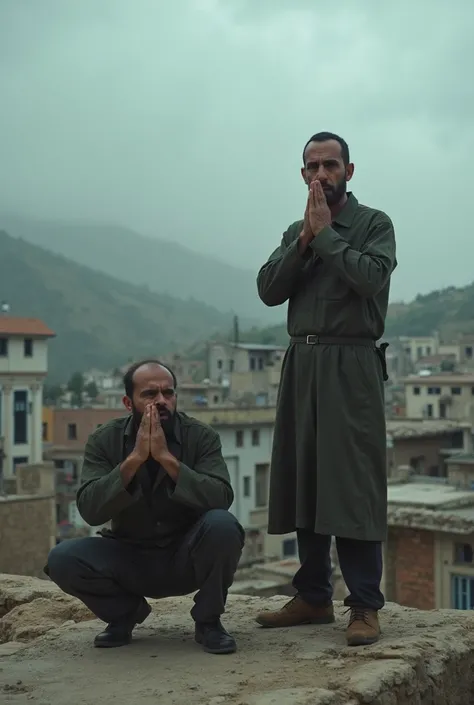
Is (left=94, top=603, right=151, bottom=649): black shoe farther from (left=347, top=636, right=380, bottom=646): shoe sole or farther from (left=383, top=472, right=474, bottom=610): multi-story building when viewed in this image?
(left=383, top=472, right=474, bottom=610): multi-story building

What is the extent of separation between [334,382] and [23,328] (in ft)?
122

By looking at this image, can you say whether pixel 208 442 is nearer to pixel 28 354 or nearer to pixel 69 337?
pixel 28 354

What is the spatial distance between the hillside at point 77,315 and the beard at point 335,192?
12076 cm

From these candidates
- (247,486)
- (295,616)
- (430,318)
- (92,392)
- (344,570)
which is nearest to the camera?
(344,570)

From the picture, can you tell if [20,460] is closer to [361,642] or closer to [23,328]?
[23,328]

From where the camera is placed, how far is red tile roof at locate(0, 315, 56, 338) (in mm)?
40625

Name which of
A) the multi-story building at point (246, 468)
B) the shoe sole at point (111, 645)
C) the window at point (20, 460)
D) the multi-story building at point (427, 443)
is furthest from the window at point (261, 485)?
the shoe sole at point (111, 645)

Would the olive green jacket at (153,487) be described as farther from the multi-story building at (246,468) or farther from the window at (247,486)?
the window at (247,486)

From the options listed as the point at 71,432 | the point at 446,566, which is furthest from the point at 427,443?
the point at 446,566

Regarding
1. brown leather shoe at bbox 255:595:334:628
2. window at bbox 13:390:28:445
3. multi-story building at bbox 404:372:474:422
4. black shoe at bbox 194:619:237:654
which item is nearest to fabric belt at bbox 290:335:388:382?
brown leather shoe at bbox 255:595:334:628

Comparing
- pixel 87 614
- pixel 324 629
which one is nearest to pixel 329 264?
pixel 324 629

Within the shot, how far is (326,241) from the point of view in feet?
16.8

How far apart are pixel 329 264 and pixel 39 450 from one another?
1488 inches

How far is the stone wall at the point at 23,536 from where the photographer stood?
65.4ft
